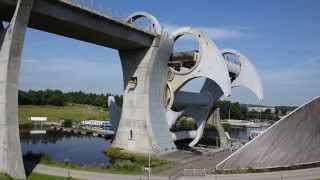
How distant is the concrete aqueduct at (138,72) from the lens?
34.5 m

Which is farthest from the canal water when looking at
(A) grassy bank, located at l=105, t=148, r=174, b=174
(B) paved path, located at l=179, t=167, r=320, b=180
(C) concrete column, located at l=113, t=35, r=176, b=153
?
(B) paved path, located at l=179, t=167, r=320, b=180

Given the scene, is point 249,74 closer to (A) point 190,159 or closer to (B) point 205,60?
(B) point 205,60

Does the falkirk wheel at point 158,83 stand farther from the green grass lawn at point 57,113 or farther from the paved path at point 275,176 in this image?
the green grass lawn at point 57,113

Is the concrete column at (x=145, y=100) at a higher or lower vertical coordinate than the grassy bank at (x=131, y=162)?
higher

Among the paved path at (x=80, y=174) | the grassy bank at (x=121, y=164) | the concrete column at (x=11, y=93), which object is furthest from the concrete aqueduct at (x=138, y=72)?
the paved path at (x=80, y=174)

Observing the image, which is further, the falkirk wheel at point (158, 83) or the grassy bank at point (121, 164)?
the falkirk wheel at point (158, 83)

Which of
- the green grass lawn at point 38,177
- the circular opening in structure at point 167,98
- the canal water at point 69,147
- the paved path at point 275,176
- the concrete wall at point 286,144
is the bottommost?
the canal water at point 69,147

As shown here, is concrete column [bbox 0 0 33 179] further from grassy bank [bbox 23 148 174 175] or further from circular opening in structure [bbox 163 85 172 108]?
circular opening in structure [bbox 163 85 172 108]

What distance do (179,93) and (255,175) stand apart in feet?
84.9

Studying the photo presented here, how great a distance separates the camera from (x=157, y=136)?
174 feet

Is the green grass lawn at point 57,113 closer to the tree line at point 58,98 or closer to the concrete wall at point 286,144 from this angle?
the tree line at point 58,98

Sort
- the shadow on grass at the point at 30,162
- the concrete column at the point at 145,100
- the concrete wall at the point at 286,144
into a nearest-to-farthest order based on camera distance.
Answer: the concrete wall at the point at 286,144 → the shadow on grass at the point at 30,162 → the concrete column at the point at 145,100

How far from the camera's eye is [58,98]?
150000 mm

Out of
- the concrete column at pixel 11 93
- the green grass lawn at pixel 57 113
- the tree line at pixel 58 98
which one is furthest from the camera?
the tree line at pixel 58 98
